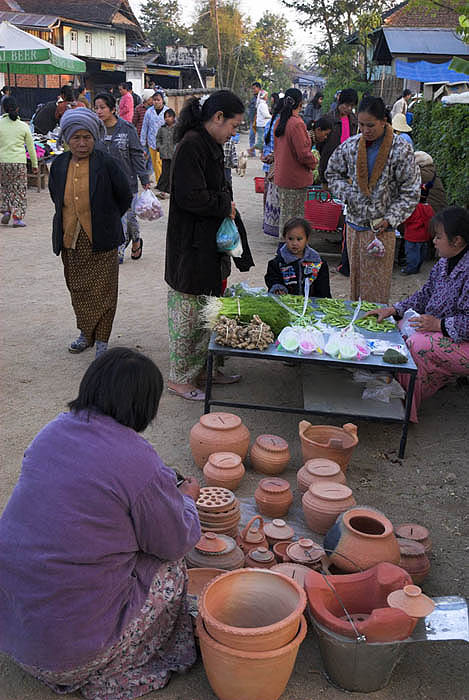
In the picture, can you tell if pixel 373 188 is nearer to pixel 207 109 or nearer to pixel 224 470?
pixel 207 109

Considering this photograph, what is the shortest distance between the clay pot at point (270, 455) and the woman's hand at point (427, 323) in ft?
4.30

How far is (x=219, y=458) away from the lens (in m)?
3.64

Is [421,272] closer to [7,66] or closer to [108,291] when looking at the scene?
[108,291]

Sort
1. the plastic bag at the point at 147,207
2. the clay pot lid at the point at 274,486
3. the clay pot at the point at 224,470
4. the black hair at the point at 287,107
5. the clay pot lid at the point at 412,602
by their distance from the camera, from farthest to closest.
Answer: the black hair at the point at 287,107, the plastic bag at the point at 147,207, the clay pot at the point at 224,470, the clay pot lid at the point at 274,486, the clay pot lid at the point at 412,602

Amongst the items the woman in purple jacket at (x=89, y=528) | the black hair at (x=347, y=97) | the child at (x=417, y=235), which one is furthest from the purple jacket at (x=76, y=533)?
the black hair at (x=347, y=97)

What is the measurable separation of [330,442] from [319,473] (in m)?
0.40

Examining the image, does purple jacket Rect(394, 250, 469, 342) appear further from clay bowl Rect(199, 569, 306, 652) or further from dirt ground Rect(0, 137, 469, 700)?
clay bowl Rect(199, 569, 306, 652)

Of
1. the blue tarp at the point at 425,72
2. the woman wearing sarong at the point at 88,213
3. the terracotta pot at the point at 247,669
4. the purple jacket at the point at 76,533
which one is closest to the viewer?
the purple jacket at the point at 76,533

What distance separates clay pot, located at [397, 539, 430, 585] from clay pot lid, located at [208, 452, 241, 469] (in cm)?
99

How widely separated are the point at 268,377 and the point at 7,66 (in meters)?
13.5

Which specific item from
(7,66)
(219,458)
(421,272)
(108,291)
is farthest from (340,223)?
(7,66)

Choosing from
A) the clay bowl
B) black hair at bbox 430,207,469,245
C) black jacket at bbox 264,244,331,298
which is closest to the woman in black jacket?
black jacket at bbox 264,244,331,298

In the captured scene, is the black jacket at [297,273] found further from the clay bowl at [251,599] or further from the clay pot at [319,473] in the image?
the clay bowl at [251,599]

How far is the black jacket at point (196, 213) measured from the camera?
4301mm
